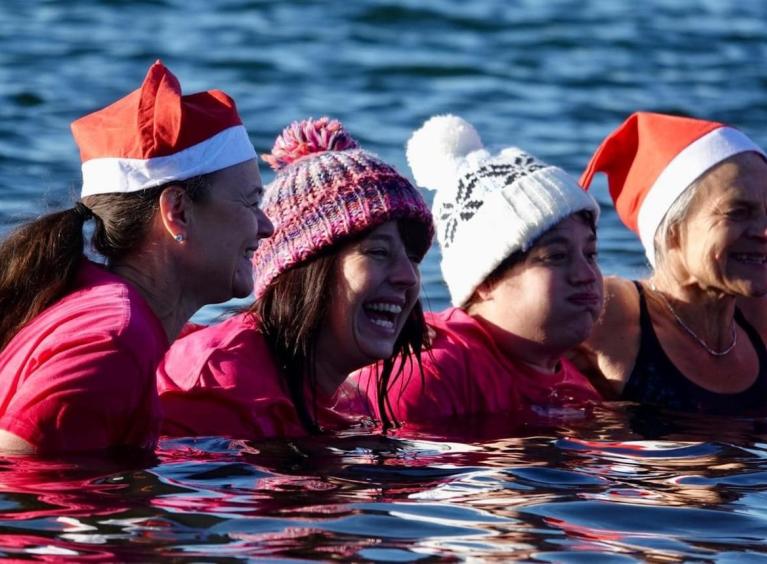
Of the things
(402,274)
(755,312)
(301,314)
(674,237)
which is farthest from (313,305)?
(755,312)

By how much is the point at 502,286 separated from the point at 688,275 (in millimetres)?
1034

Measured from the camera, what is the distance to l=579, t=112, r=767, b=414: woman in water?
697cm

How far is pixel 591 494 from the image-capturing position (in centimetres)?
509

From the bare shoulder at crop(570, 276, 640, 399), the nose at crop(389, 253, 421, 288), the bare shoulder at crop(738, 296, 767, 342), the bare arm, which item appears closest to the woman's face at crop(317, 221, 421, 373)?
the nose at crop(389, 253, 421, 288)

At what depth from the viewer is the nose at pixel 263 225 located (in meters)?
5.16

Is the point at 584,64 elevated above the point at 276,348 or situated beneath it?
elevated above

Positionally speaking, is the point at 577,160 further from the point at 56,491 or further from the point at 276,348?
the point at 56,491

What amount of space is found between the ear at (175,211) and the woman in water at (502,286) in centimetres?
152

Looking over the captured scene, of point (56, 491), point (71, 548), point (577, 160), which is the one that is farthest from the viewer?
point (577, 160)

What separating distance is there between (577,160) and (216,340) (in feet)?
26.1

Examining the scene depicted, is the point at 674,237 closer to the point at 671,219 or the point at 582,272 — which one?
the point at 671,219

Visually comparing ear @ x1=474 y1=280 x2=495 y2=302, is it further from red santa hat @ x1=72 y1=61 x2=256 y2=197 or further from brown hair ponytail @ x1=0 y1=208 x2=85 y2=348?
brown hair ponytail @ x1=0 y1=208 x2=85 y2=348

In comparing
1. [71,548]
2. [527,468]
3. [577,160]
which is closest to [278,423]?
[527,468]

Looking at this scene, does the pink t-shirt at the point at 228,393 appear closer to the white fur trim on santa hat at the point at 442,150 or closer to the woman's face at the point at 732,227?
the white fur trim on santa hat at the point at 442,150
